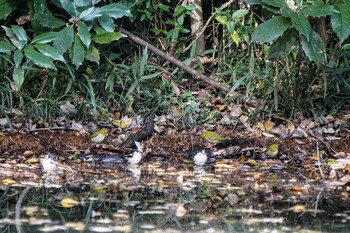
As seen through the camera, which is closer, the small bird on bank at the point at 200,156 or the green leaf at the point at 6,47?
the small bird on bank at the point at 200,156

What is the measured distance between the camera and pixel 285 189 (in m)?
3.70

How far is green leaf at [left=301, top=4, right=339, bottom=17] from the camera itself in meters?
4.53

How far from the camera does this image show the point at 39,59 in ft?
15.9

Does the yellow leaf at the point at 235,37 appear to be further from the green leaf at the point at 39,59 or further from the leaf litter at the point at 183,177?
the green leaf at the point at 39,59

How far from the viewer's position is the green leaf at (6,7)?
522 centimetres

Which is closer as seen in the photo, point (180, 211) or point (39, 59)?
point (180, 211)

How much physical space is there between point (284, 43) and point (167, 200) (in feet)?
6.06

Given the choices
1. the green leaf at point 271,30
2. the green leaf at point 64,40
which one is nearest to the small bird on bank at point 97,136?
the green leaf at point 64,40

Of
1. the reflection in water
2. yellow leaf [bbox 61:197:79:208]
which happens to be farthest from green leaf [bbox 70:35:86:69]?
yellow leaf [bbox 61:197:79:208]

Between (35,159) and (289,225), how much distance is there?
2133mm

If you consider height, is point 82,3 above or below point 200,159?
above

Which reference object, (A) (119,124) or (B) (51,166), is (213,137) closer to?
(A) (119,124)

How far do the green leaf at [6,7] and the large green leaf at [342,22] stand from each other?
2.48 metres

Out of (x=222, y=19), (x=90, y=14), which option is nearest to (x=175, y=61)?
(x=222, y=19)
